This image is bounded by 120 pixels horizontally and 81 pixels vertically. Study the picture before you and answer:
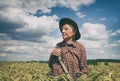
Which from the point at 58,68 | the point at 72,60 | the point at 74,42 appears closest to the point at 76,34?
the point at 74,42

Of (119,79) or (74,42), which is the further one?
(74,42)

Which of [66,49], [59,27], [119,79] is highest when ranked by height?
[59,27]

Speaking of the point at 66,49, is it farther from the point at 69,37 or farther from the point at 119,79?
the point at 119,79

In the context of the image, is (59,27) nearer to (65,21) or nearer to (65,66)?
(65,21)

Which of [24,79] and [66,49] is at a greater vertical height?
[66,49]

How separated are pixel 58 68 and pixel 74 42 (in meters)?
0.83

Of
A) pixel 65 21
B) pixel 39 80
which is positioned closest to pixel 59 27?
pixel 65 21

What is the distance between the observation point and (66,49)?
5.85 meters

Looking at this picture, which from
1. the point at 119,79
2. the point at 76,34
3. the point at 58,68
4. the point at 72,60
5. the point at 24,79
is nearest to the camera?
the point at 119,79

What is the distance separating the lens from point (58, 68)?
17.8 ft

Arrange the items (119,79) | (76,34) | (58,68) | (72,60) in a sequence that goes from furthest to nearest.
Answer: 1. (76,34)
2. (72,60)
3. (58,68)
4. (119,79)

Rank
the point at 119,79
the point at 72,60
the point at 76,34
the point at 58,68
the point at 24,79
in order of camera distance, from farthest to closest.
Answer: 1. the point at 76,34
2. the point at 72,60
3. the point at 58,68
4. the point at 24,79
5. the point at 119,79

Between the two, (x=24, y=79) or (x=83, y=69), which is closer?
(x=24, y=79)

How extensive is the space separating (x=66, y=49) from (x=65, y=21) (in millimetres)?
650
